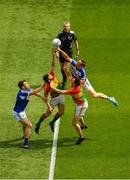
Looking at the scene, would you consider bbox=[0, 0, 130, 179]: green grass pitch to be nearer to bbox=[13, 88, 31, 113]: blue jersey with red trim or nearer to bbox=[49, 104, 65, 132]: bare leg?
bbox=[49, 104, 65, 132]: bare leg

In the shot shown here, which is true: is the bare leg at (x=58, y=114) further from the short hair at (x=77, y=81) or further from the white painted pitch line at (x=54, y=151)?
the short hair at (x=77, y=81)

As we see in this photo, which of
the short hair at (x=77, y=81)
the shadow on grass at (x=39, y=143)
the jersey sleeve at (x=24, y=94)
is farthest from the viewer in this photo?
the shadow on grass at (x=39, y=143)

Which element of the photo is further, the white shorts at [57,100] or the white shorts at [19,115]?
the white shorts at [57,100]

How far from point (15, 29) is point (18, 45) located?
4.54 feet

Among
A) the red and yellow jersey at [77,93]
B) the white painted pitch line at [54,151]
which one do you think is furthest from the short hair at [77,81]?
the white painted pitch line at [54,151]

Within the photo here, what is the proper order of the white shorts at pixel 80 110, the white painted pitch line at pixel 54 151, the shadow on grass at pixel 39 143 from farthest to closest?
the shadow on grass at pixel 39 143, the white shorts at pixel 80 110, the white painted pitch line at pixel 54 151

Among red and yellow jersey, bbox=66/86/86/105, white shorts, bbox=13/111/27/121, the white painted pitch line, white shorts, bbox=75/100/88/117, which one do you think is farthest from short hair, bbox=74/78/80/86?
the white painted pitch line

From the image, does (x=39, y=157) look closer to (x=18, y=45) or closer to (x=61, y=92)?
(x=61, y=92)

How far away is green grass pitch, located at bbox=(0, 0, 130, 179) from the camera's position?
20500 millimetres

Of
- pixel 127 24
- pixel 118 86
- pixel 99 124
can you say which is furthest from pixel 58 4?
pixel 99 124

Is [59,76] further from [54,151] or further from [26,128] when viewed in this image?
[54,151]

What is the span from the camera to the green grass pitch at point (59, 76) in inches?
807

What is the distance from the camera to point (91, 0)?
3212cm

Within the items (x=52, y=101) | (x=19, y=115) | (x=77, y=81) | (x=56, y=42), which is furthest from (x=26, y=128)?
(x=56, y=42)
